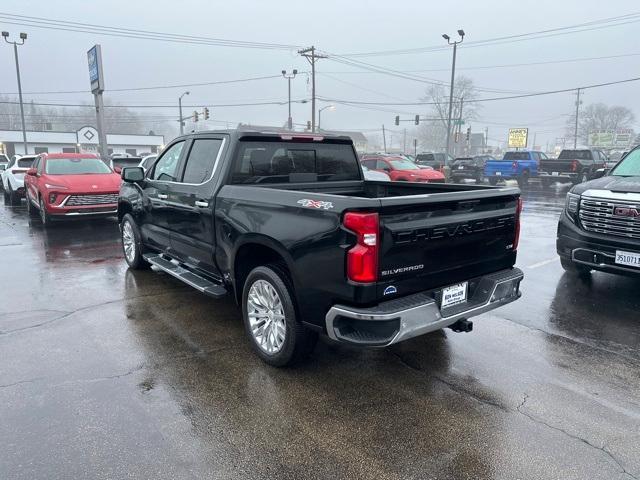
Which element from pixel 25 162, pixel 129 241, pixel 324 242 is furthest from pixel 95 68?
pixel 324 242

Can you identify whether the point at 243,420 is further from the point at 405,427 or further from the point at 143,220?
the point at 143,220

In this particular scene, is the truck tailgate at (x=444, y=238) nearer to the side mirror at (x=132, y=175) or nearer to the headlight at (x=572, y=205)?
the headlight at (x=572, y=205)

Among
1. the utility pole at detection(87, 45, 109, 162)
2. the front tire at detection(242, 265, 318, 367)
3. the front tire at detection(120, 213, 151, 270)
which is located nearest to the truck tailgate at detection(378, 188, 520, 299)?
the front tire at detection(242, 265, 318, 367)

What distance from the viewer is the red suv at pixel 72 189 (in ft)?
33.3

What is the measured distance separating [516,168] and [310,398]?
81.8ft

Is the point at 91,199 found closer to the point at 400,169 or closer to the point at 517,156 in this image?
the point at 400,169

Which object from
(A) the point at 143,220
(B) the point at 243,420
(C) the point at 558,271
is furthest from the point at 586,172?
(B) the point at 243,420

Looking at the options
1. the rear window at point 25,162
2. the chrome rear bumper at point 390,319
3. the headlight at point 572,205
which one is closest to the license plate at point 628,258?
the headlight at point 572,205

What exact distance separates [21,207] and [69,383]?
1441cm

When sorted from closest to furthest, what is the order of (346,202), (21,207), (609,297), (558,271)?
(346,202), (609,297), (558,271), (21,207)

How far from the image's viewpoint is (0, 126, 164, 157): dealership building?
181ft

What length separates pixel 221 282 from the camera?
4.67 metres

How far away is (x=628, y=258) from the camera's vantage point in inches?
206

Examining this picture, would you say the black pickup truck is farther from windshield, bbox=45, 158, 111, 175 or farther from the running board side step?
windshield, bbox=45, 158, 111, 175
